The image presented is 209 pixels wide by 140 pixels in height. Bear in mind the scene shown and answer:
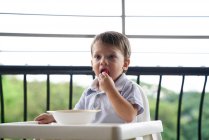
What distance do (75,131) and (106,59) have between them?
701mm

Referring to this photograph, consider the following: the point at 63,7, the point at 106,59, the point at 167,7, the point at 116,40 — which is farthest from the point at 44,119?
the point at 167,7

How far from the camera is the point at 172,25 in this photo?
5.59m

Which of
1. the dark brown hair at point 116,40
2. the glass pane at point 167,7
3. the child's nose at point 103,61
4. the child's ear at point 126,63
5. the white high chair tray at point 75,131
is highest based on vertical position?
the glass pane at point 167,7

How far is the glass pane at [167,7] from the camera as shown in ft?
16.9

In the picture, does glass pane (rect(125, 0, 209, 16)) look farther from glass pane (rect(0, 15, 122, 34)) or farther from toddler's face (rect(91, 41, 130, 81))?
toddler's face (rect(91, 41, 130, 81))

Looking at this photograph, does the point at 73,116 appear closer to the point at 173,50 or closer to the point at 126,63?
the point at 126,63

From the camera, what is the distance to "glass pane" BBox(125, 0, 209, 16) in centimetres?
514

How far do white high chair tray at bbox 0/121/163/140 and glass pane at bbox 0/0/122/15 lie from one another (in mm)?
3616

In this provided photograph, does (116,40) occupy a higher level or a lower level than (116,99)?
higher

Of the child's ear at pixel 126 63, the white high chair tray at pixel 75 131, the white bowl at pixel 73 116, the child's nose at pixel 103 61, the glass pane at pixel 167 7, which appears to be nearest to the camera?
the white high chair tray at pixel 75 131

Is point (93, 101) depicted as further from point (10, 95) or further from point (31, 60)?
point (10, 95)

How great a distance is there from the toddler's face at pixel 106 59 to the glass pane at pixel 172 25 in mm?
2979

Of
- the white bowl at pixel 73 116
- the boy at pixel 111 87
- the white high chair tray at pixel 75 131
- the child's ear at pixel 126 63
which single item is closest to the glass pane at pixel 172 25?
the child's ear at pixel 126 63

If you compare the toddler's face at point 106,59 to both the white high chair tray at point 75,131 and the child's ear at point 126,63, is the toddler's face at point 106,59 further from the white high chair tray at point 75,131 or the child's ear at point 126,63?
the white high chair tray at point 75,131
